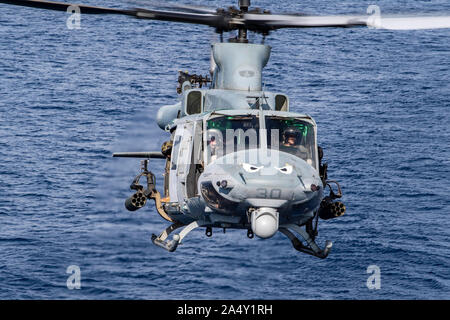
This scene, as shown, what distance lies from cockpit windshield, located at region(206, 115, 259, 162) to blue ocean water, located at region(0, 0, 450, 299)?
9163mm

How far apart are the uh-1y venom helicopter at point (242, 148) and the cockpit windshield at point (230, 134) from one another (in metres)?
0.03

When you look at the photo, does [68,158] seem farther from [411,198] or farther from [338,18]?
[338,18]

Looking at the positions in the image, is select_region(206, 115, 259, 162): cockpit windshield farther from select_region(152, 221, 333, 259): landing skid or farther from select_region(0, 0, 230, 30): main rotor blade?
select_region(0, 0, 230, 30): main rotor blade

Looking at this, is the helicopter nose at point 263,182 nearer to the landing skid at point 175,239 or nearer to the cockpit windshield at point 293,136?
the cockpit windshield at point 293,136

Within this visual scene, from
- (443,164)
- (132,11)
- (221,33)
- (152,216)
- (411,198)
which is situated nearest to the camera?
(132,11)

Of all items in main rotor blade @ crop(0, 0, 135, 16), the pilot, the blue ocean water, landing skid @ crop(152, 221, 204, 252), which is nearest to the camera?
main rotor blade @ crop(0, 0, 135, 16)

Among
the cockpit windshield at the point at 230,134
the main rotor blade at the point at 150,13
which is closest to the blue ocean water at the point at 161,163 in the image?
the main rotor blade at the point at 150,13

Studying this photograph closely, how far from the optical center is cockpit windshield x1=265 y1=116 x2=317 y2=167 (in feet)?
75.8

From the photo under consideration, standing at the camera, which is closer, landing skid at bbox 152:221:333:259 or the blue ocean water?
landing skid at bbox 152:221:333:259

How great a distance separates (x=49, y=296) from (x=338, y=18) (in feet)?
142

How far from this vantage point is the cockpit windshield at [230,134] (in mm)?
22828

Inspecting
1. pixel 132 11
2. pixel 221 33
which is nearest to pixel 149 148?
pixel 221 33

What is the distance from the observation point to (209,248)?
64.0 m

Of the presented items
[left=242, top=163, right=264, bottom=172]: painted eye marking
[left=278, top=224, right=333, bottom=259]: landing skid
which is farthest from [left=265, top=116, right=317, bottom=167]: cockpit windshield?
[left=278, top=224, right=333, bottom=259]: landing skid
